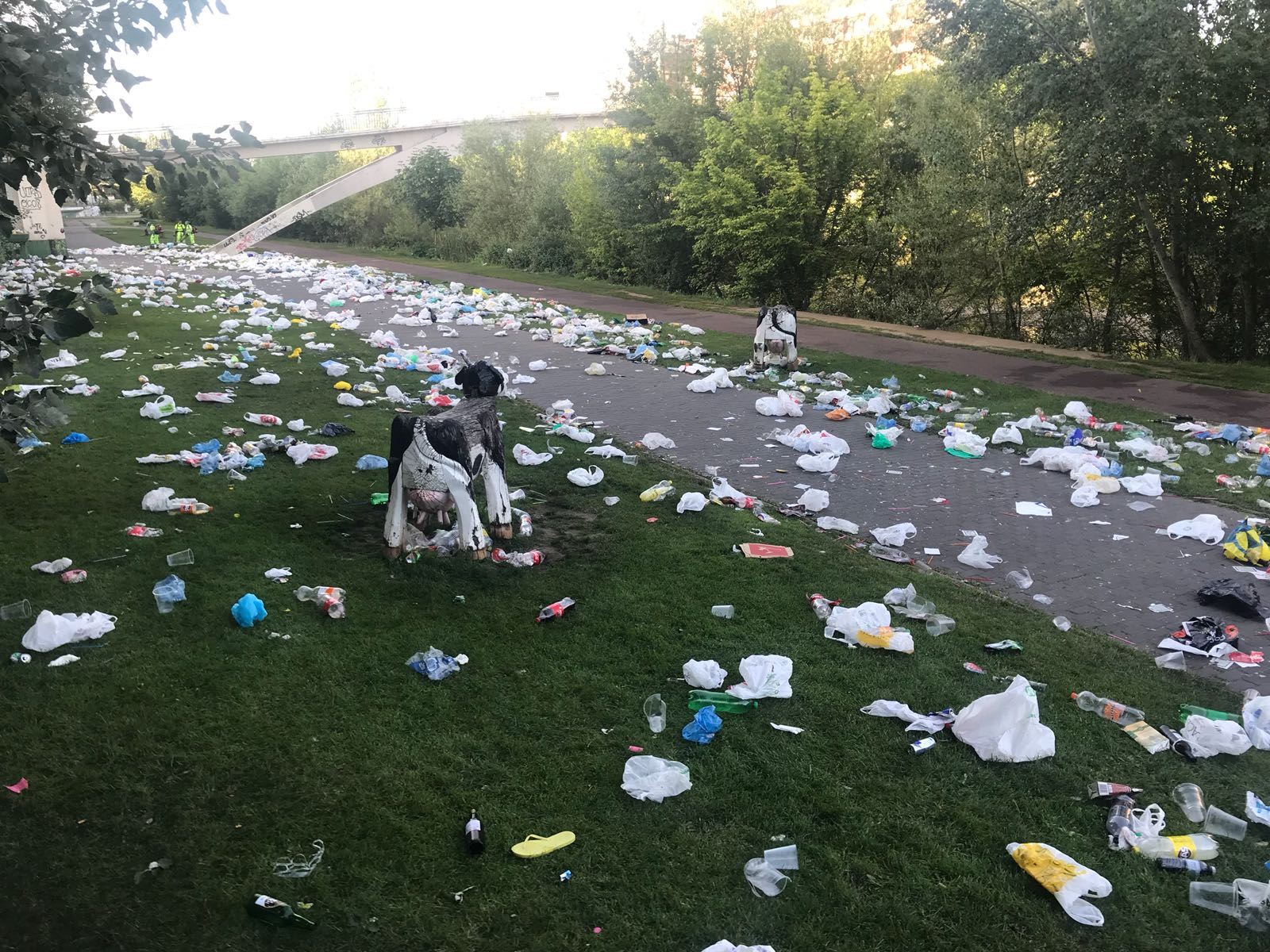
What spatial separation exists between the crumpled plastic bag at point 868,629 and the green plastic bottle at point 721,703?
0.76 meters

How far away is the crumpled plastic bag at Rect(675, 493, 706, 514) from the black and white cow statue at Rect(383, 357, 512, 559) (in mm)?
1219

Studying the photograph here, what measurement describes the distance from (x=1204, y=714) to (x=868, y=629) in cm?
138

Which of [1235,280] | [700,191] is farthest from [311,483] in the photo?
[700,191]

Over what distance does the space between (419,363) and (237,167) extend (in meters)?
7.74

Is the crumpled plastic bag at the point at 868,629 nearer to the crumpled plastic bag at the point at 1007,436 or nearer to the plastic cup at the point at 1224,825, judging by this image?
the plastic cup at the point at 1224,825

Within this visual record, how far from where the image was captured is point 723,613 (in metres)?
4.71

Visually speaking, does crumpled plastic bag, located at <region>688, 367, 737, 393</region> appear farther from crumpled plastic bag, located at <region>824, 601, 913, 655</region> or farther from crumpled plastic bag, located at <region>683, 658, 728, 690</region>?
crumpled plastic bag, located at <region>683, 658, 728, 690</region>

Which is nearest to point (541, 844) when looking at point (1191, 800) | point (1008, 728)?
point (1008, 728)

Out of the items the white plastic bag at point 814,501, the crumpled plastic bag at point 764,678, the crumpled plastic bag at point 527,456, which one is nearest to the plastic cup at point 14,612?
the crumpled plastic bag at point 764,678

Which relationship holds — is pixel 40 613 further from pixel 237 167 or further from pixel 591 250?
pixel 591 250

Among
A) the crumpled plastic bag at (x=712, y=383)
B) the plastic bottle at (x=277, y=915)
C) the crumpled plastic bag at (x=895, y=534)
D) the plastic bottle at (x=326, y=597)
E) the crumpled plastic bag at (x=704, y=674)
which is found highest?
the crumpled plastic bag at (x=712, y=383)

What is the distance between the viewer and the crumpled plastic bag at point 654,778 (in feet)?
10.9

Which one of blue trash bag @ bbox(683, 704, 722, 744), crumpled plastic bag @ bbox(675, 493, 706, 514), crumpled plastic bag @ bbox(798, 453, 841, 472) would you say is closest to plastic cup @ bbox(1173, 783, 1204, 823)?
blue trash bag @ bbox(683, 704, 722, 744)

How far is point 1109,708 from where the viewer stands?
3.90 m
